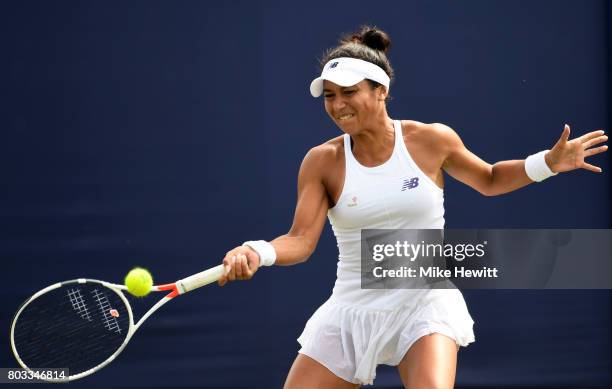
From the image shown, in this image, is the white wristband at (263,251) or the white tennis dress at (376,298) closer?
the white wristband at (263,251)

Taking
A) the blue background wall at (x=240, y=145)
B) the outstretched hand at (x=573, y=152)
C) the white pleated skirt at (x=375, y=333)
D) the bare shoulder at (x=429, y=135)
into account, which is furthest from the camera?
the blue background wall at (x=240, y=145)

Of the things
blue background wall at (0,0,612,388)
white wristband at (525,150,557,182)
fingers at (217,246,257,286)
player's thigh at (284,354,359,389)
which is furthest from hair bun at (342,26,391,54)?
blue background wall at (0,0,612,388)

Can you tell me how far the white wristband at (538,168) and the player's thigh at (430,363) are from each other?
2.12 feet

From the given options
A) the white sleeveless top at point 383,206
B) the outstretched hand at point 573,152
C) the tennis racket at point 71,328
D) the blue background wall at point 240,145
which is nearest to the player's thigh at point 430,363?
the white sleeveless top at point 383,206

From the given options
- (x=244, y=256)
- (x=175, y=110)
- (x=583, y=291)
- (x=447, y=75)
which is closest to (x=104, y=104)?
(x=175, y=110)

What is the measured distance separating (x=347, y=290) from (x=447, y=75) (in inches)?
68.4

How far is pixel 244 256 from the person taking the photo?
10.00 ft

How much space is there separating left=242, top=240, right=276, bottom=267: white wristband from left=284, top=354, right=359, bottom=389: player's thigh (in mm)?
402

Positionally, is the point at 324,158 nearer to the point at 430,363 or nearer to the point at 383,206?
the point at 383,206

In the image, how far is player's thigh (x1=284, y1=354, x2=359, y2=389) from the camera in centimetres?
333

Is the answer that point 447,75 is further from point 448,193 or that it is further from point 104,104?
point 104,104

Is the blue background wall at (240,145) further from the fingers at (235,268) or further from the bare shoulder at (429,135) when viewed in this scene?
the fingers at (235,268)

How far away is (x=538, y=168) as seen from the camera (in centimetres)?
349

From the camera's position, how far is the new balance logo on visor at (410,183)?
11.2 feet
